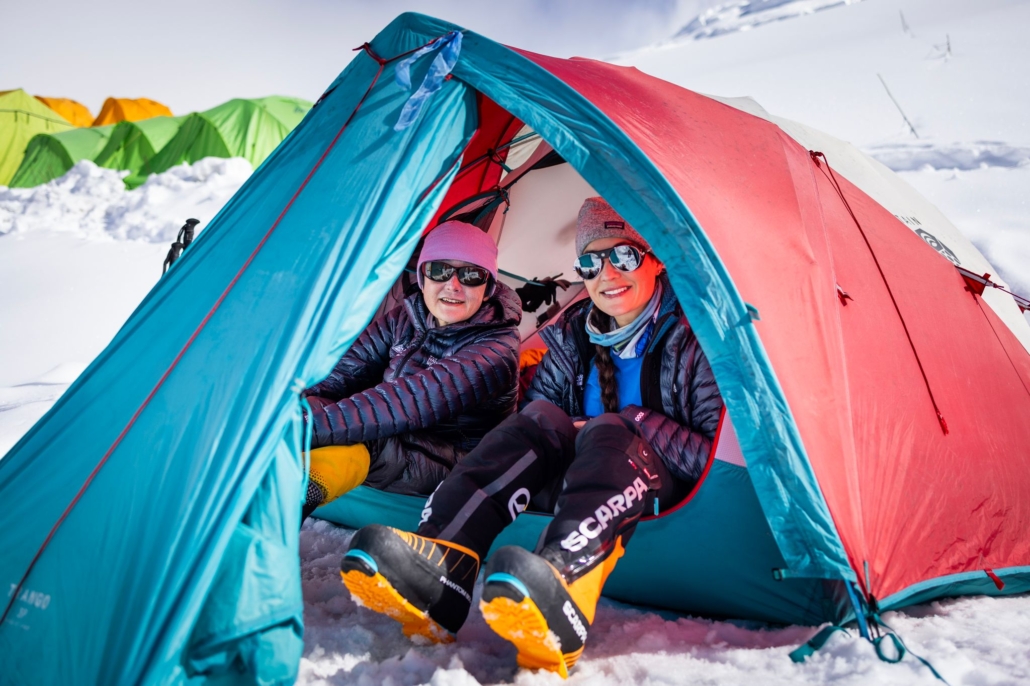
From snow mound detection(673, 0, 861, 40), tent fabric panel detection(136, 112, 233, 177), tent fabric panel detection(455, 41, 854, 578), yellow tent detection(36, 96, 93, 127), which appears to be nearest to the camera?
tent fabric panel detection(455, 41, 854, 578)

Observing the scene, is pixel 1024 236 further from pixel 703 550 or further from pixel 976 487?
pixel 703 550

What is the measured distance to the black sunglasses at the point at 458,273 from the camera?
2363 millimetres

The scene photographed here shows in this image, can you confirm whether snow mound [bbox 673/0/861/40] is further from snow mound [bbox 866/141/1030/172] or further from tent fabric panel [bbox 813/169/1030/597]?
tent fabric panel [bbox 813/169/1030/597]

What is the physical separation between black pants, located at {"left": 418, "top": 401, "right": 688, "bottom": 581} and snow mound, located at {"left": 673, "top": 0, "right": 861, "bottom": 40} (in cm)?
2066

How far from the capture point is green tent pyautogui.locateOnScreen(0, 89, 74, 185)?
11.5 m

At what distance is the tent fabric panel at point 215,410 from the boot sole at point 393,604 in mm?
138

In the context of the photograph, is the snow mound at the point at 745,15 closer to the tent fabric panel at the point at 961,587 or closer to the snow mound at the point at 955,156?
the snow mound at the point at 955,156

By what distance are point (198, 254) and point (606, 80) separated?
3.74 feet

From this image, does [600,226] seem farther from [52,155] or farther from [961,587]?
[52,155]

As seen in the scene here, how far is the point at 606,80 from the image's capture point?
194 cm

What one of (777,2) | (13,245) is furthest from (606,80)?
(777,2)

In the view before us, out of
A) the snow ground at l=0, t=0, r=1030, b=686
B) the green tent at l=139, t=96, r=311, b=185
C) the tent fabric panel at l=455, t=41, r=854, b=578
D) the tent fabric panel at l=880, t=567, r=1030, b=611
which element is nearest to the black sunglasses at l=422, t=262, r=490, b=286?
the tent fabric panel at l=455, t=41, r=854, b=578

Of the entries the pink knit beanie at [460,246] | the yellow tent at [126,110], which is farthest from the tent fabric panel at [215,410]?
the yellow tent at [126,110]

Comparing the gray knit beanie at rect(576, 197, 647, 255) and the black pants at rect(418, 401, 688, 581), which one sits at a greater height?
the gray knit beanie at rect(576, 197, 647, 255)
